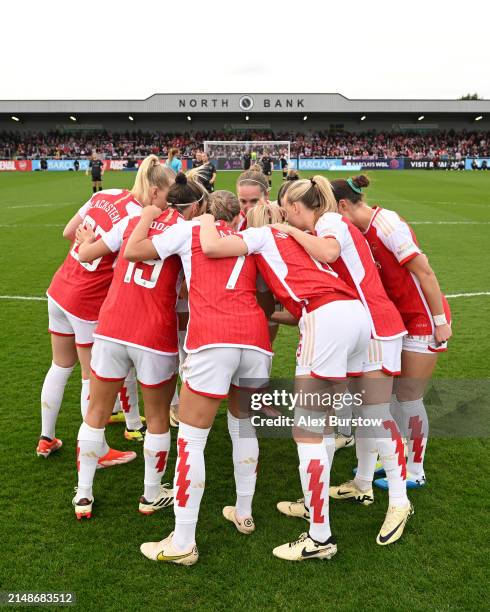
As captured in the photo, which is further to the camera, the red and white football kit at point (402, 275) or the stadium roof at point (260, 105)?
the stadium roof at point (260, 105)

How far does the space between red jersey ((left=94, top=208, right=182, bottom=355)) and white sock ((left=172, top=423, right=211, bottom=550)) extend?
1.90 feet

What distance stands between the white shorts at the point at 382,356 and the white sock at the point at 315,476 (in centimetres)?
61

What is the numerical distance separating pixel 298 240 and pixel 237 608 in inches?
79.8

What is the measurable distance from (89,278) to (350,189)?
1972 millimetres

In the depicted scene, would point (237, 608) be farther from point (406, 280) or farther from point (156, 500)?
point (406, 280)

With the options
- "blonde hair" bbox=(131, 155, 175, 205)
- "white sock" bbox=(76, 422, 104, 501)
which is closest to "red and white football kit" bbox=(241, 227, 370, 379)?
"blonde hair" bbox=(131, 155, 175, 205)

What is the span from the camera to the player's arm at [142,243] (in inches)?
129

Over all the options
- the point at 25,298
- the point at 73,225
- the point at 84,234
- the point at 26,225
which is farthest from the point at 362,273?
the point at 26,225

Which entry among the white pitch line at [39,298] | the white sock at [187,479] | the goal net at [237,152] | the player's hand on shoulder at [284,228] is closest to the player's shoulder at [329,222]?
the player's hand on shoulder at [284,228]

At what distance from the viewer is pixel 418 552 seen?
3438 mm

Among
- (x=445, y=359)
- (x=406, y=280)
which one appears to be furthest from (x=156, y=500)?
(x=445, y=359)

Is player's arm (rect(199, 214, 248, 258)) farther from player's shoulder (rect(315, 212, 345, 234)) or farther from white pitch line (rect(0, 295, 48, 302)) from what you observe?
white pitch line (rect(0, 295, 48, 302))

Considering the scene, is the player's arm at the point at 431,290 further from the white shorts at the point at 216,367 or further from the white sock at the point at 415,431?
the white shorts at the point at 216,367

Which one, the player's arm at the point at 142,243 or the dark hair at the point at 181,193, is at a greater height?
the dark hair at the point at 181,193
